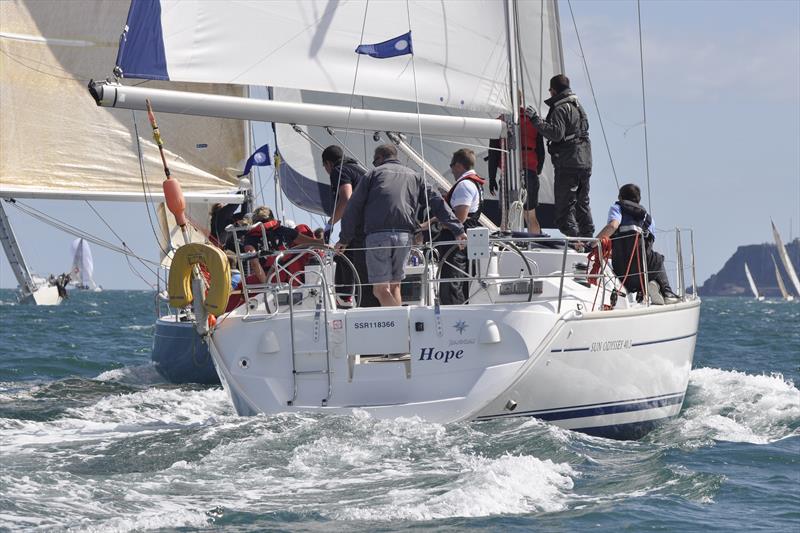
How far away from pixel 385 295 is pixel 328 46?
2530 mm

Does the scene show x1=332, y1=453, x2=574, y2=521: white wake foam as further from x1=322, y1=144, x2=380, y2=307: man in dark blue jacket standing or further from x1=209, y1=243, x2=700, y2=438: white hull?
x1=322, y1=144, x2=380, y2=307: man in dark blue jacket standing

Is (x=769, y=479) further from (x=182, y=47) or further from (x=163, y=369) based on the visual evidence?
(x=163, y=369)

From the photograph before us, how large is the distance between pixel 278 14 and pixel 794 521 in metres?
5.90

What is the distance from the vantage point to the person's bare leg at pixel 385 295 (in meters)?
8.88

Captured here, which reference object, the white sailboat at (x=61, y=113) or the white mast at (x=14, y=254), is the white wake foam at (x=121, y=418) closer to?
the white sailboat at (x=61, y=113)

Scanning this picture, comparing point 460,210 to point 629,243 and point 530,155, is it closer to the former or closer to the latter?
point 629,243

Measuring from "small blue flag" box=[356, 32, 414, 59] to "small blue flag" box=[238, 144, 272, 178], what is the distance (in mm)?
9351

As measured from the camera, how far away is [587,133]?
1102 centimetres

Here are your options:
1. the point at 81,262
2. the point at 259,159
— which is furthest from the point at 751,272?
the point at 259,159

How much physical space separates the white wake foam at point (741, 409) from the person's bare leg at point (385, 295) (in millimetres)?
2548

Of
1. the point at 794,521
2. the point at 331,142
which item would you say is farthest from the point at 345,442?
the point at 331,142

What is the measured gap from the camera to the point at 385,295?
892 centimetres

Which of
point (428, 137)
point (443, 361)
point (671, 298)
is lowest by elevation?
point (443, 361)

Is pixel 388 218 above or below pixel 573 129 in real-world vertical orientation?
below
